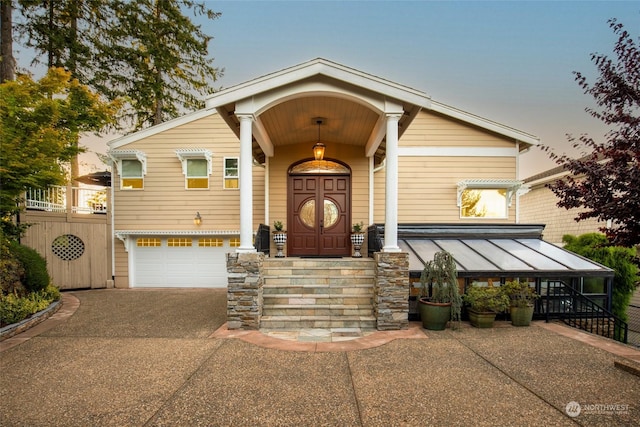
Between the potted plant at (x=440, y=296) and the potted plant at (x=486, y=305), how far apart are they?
314 millimetres

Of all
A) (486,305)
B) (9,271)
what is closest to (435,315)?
(486,305)

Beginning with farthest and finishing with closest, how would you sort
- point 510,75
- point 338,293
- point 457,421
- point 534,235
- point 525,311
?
point 510,75
point 534,235
point 338,293
point 525,311
point 457,421

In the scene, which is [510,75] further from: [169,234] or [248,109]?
[169,234]

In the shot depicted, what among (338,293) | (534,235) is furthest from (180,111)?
(534,235)

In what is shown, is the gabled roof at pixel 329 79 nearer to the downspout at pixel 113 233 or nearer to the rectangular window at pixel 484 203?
the rectangular window at pixel 484 203

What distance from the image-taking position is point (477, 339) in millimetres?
4527

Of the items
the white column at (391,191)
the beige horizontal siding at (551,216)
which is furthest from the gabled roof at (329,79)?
the beige horizontal siding at (551,216)

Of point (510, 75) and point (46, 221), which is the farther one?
point (510, 75)

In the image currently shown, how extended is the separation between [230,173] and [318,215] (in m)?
3.09

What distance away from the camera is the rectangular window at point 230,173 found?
9.05 meters

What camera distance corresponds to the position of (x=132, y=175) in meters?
9.10

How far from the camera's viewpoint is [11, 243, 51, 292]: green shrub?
6.46 m

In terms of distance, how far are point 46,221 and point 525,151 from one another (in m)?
13.9

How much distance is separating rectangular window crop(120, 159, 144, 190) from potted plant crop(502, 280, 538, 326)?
9.87 metres
